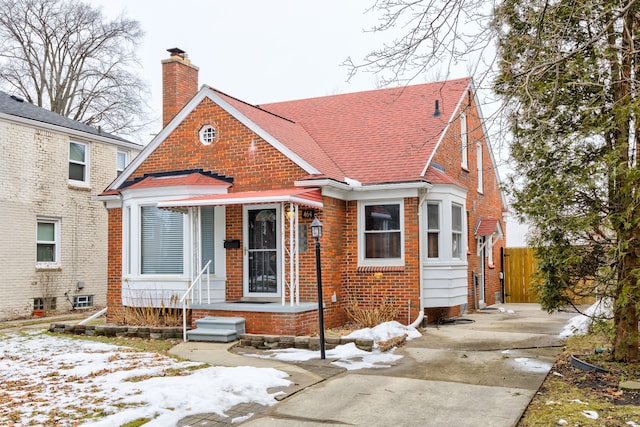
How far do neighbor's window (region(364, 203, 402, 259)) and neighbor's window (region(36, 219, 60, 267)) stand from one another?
34.5 feet

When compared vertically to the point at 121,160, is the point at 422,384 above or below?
below

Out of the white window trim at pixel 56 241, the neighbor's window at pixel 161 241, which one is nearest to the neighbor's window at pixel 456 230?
the neighbor's window at pixel 161 241

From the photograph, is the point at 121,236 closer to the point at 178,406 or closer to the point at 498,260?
the point at 178,406

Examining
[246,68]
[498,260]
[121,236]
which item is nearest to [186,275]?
[121,236]

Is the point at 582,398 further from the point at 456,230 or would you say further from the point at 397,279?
the point at 456,230

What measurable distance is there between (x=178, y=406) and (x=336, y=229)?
22.7ft

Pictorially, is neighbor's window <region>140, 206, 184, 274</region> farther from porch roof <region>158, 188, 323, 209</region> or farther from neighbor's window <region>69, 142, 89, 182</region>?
neighbor's window <region>69, 142, 89, 182</region>

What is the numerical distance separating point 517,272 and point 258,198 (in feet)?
40.4

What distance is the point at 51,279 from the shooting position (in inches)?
704

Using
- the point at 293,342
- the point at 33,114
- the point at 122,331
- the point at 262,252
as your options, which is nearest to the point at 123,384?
the point at 293,342

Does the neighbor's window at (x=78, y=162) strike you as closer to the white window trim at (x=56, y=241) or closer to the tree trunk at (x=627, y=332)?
the white window trim at (x=56, y=241)

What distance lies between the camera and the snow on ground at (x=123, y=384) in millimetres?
6352

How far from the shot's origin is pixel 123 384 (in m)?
7.52

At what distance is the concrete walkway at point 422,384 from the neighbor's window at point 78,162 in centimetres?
1052
